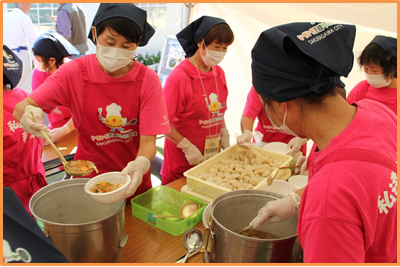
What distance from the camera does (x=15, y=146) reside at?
2.24m

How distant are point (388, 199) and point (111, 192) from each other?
1038mm

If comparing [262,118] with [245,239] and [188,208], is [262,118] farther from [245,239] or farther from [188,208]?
[245,239]

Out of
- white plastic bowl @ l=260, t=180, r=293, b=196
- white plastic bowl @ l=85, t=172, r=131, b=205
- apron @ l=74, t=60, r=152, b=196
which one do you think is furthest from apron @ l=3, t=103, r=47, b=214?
white plastic bowl @ l=260, t=180, r=293, b=196

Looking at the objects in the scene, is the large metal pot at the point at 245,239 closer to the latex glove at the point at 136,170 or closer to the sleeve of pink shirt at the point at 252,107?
the latex glove at the point at 136,170

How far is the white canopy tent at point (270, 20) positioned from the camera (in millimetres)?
3600

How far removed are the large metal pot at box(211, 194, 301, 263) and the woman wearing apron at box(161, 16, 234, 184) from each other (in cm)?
116

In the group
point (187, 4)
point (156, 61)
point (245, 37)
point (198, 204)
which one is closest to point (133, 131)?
point (198, 204)

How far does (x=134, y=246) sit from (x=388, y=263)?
1115 mm

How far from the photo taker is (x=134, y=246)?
1.59 m

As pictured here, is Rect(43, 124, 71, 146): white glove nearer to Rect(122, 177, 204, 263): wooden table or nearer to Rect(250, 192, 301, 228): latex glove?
Rect(122, 177, 204, 263): wooden table

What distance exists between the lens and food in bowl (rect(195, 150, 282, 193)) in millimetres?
2143

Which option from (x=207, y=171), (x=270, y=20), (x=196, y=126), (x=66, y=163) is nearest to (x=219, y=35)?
(x=196, y=126)

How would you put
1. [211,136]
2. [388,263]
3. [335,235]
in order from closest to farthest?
[335,235], [388,263], [211,136]

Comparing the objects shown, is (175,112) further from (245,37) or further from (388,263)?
(245,37)
